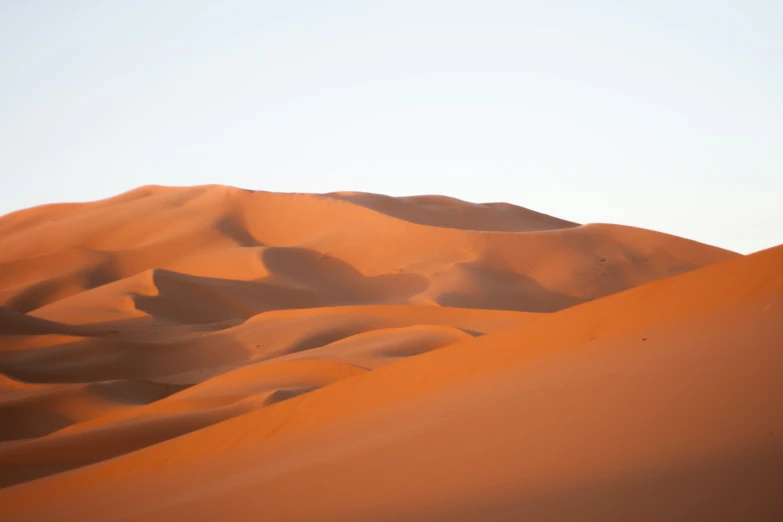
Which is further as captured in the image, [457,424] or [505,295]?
[505,295]

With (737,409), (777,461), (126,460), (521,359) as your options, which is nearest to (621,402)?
(737,409)

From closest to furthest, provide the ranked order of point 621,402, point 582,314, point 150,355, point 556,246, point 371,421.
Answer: point 621,402
point 371,421
point 582,314
point 150,355
point 556,246

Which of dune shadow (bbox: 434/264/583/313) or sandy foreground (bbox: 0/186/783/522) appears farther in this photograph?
dune shadow (bbox: 434/264/583/313)

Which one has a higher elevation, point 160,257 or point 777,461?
point 160,257

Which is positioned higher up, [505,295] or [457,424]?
[505,295]

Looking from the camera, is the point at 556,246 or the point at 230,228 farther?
the point at 230,228

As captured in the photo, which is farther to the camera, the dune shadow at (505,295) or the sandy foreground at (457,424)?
the dune shadow at (505,295)

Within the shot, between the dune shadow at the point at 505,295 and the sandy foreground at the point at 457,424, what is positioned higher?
the dune shadow at the point at 505,295

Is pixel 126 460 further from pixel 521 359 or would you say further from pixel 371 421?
pixel 521 359

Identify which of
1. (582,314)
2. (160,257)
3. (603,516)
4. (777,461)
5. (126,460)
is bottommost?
(126,460)

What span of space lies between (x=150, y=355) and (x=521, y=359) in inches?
598

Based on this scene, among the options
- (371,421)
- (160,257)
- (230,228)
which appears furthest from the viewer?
(230,228)

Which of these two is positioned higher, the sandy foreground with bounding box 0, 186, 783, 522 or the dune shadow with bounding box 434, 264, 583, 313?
the dune shadow with bounding box 434, 264, 583, 313

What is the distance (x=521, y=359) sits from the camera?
20.4 ft
